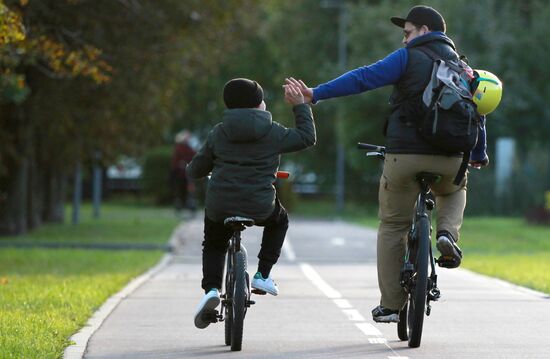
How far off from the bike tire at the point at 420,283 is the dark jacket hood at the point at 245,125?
111 cm

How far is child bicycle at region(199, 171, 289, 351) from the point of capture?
30.3ft

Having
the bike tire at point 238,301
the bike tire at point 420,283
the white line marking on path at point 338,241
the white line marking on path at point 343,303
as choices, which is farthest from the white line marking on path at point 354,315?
the white line marking on path at point 338,241

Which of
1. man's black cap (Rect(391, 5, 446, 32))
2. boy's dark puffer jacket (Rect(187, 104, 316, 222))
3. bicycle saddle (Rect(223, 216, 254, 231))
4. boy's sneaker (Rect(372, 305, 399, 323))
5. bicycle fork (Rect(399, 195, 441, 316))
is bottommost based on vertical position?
boy's sneaker (Rect(372, 305, 399, 323))

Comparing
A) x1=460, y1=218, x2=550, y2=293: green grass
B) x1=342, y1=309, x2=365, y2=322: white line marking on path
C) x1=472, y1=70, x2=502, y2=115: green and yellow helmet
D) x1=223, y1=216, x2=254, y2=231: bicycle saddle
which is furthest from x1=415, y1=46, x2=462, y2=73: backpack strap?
x1=460, y1=218, x2=550, y2=293: green grass

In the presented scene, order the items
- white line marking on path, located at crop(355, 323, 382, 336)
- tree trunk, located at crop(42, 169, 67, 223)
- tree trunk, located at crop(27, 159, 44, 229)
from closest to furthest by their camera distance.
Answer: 1. white line marking on path, located at crop(355, 323, 382, 336)
2. tree trunk, located at crop(27, 159, 44, 229)
3. tree trunk, located at crop(42, 169, 67, 223)

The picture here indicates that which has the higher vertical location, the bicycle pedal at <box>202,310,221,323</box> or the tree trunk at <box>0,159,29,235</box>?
the bicycle pedal at <box>202,310,221,323</box>

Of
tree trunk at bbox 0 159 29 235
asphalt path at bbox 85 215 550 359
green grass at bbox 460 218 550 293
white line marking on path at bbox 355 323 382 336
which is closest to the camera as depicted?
asphalt path at bbox 85 215 550 359

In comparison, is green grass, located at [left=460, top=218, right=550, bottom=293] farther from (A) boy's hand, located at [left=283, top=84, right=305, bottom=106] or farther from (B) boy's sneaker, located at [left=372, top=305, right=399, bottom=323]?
(A) boy's hand, located at [left=283, top=84, right=305, bottom=106]

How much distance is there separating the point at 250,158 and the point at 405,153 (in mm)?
943

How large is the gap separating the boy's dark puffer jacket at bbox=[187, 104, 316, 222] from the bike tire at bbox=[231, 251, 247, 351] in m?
0.32

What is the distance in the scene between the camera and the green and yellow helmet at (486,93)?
9273 mm

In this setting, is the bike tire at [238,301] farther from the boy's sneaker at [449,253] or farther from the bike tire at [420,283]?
the boy's sneaker at [449,253]

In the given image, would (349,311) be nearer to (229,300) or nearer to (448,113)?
(229,300)

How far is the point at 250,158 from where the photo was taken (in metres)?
9.43
